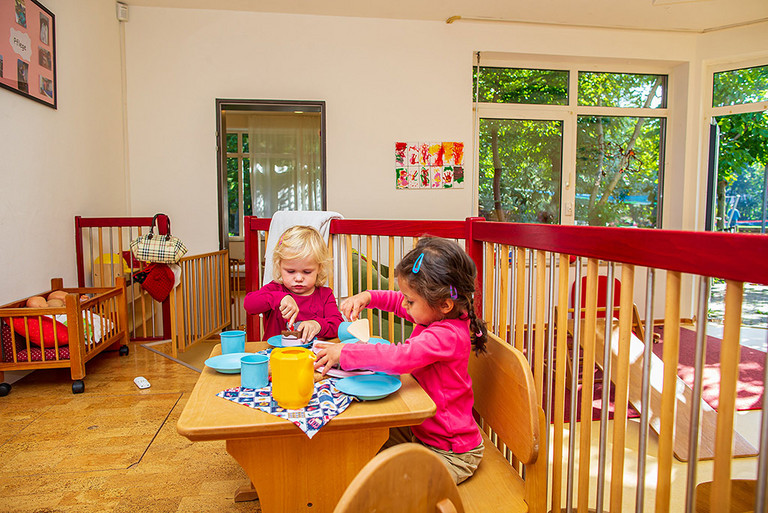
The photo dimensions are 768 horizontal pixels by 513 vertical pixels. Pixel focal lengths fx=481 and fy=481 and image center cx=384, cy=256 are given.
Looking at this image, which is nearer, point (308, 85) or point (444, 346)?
point (444, 346)

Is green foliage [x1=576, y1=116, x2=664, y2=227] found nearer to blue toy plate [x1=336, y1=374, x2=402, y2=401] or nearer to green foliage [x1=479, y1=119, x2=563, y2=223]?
green foliage [x1=479, y1=119, x2=563, y2=223]

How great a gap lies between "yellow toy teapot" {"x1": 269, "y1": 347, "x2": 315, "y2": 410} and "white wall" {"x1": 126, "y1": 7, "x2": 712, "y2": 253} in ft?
11.6

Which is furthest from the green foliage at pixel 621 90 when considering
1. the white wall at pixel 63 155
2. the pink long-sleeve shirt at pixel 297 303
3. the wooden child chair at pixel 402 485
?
the wooden child chair at pixel 402 485

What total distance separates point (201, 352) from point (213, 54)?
8.23ft

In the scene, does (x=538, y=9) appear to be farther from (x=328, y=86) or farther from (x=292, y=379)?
(x=292, y=379)

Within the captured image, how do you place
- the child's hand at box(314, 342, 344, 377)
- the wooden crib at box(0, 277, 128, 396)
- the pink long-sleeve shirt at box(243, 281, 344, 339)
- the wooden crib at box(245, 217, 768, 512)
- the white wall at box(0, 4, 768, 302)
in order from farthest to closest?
1. the white wall at box(0, 4, 768, 302)
2. the wooden crib at box(0, 277, 128, 396)
3. the pink long-sleeve shirt at box(243, 281, 344, 339)
4. the child's hand at box(314, 342, 344, 377)
5. the wooden crib at box(245, 217, 768, 512)

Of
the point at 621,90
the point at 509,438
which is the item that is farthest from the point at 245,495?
the point at 621,90

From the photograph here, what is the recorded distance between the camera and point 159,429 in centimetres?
210

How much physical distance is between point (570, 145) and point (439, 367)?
4.28m

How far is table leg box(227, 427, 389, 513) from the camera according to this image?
0.96m

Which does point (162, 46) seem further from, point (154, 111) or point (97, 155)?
point (97, 155)

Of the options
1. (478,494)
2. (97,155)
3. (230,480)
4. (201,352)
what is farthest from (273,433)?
(97,155)


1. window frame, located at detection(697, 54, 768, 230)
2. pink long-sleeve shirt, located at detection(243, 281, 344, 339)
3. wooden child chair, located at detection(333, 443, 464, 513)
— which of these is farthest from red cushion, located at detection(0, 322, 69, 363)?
window frame, located at detection(697, 54, 768, 230)

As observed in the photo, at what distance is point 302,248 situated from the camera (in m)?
1.65
